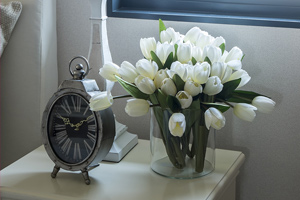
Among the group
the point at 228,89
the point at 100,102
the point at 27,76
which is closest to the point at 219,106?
the point at 228,89

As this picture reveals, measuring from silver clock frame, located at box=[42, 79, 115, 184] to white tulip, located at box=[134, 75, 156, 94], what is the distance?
0.42ft

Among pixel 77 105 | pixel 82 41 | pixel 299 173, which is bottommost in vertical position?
pixel 299 173

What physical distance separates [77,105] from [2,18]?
47 cm

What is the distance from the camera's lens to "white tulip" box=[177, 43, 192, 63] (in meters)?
Answer: 1.12

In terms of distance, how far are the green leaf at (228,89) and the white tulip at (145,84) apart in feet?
0.56

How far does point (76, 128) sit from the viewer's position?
3.88 ft

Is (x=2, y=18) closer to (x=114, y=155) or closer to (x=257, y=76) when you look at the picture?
(x=114, y=155)

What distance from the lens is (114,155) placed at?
4.29ft

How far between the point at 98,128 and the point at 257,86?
1.73 feet

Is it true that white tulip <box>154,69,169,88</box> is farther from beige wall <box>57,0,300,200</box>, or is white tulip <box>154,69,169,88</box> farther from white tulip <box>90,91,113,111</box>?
beige wall <box>57,0,300,200</box>

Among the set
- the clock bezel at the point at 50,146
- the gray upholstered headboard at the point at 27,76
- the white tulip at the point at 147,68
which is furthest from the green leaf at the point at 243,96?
the gray upholstered headboard at the point at 27,76

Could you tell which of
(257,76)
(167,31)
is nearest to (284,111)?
(257,76)

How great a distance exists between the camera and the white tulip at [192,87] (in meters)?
1.08

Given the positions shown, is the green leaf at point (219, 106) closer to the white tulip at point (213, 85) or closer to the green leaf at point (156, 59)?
the white tulip at point (213, 85)
